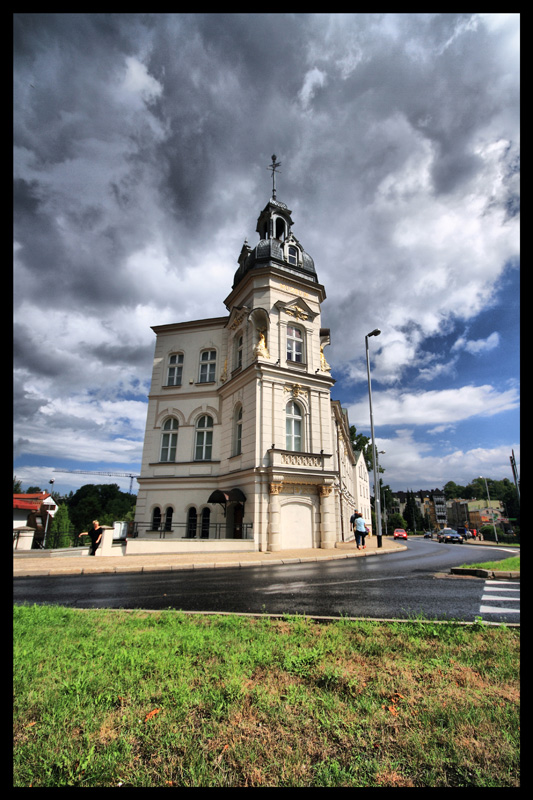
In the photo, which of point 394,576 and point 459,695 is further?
point 394,576

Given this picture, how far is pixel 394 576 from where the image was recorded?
1138 cm

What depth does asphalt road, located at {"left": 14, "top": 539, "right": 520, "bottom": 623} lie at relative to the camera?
6.66 metres

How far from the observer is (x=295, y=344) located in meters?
24.5

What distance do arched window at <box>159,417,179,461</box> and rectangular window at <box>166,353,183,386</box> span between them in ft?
9.29

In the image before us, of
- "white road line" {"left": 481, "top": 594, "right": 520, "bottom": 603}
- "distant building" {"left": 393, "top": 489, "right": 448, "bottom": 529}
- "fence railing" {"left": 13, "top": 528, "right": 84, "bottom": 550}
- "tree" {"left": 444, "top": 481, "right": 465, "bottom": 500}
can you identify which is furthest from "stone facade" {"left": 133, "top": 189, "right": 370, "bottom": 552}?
"tree" {"left": 444, "top": 481, "right": 465, "bottom": 500}

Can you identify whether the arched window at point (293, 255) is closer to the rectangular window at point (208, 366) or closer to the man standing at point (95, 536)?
the rectangular window at point (208, 366)

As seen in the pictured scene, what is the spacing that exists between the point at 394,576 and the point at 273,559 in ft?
18.9

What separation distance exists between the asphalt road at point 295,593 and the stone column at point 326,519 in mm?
9374

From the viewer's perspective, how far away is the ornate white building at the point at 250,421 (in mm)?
20594

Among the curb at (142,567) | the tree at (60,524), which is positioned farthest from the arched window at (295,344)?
the tree at (60,524)
